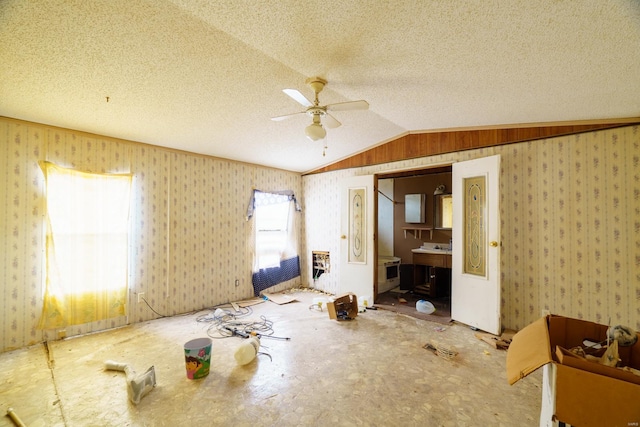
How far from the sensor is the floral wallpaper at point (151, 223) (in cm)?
283

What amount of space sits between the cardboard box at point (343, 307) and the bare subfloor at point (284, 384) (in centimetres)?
48

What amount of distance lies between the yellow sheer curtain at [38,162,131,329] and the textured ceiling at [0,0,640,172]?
671 mm

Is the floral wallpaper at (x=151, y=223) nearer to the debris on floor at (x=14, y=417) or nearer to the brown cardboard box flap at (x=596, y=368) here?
the debris on floor at (x=14, y=417)

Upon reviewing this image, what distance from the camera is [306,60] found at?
2088 millimetres

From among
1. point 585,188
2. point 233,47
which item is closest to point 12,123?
point 233,47

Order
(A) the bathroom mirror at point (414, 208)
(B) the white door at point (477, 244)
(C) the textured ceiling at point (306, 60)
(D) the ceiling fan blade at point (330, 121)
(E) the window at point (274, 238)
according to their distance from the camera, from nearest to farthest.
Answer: (C) the textured ceiling at point (306, 60) < (D) the ceiling fan blade at point (330, 121) < (B) the white door at point (477, 244) < (E) the window at point (274, 238) < (A) the bathroom mirror at point (414, 208)

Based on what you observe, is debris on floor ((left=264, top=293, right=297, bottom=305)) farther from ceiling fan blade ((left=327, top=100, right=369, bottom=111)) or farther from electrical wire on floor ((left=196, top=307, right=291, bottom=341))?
ceiling fan blade ((left=327, top=100, right=369, bottom=111))

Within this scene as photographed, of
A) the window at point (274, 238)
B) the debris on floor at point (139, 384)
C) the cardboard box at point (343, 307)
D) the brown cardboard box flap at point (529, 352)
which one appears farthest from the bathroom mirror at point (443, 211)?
the debris on floor at point (139, 384)

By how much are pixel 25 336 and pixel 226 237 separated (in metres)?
2.47

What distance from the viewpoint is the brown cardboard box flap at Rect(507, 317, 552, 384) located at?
1.04 metres

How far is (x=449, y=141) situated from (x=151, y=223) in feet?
14.4

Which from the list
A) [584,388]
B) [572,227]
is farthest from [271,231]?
[584,388]

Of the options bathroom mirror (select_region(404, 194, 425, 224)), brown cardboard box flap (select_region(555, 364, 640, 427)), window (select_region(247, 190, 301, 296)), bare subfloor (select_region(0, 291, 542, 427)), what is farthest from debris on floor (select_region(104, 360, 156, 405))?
bathroom mirror (select_region(404, 194, 425, 224))

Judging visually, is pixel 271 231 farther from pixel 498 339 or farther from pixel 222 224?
pixel 498 339
